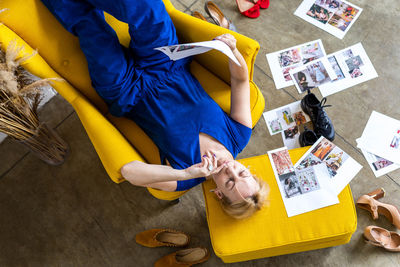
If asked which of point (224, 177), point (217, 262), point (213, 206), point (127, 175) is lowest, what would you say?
point (217, 262)

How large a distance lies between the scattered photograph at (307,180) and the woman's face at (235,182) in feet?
1.40

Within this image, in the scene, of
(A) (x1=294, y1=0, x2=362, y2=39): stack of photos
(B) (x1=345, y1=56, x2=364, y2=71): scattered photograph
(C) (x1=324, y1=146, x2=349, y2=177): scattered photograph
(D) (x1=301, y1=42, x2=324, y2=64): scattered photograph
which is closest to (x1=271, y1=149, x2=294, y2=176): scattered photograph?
(C) (x1=324, y1=146, x2=349, y2=177): scattered photograph

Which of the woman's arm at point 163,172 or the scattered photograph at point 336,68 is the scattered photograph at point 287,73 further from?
the woman's arm at point 163,172

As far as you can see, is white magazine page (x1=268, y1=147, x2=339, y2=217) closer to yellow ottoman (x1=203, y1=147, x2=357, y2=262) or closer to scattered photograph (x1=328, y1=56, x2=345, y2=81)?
yellow ottoman (x1=203, y1=147, x2=357, y2=262)

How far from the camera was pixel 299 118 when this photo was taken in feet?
8.51

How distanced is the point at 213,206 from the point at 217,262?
0.66 meters

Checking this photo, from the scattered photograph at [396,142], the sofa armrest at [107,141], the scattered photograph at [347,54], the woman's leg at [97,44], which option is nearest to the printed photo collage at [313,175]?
the scattered photograph at [396,142]

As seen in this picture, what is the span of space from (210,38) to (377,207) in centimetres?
183

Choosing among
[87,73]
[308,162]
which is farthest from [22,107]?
[308,162]

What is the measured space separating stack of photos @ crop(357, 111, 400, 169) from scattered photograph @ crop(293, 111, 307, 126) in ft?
1.61

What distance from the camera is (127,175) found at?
177cm

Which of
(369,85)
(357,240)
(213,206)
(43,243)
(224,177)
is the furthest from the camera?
(369,85)

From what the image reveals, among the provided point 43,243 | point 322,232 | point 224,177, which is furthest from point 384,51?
point 43,243

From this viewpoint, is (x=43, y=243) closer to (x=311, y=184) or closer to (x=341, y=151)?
(x=311, y=184)
